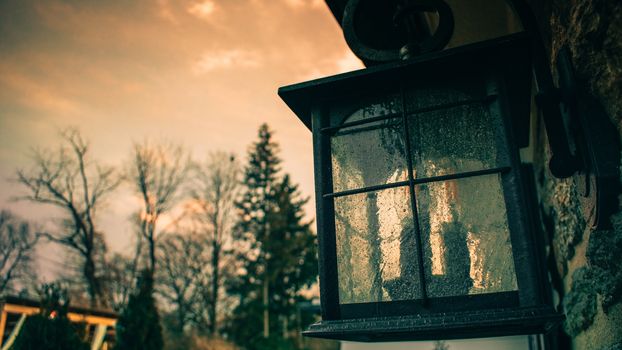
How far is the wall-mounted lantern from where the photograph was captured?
1380mm

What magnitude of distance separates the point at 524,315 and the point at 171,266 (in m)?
25.8

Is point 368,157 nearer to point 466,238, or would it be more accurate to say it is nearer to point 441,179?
point 441,179

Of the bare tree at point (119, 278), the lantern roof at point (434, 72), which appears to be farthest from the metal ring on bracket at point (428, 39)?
the bare tree at point (119, 278)

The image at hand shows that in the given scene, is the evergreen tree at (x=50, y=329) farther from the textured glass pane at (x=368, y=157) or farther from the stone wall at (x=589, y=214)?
the stone wall at (x=589, y=214)

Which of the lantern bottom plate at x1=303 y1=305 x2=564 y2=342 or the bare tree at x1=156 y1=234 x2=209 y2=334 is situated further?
the bare tree at x1=156 y1=234 x2=209 y2=334

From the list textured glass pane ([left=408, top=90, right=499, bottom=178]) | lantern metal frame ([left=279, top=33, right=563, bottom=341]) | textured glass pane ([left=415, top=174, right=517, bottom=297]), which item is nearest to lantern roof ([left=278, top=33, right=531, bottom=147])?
lantern metal frame ([left=279, top=33, right=563, bottom=341])

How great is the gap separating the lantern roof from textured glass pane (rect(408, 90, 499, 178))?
0.10 metres

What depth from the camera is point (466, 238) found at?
4.71 ft

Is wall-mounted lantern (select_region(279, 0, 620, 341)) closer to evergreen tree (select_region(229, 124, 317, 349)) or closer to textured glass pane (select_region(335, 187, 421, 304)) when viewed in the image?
textured glass pane (select_region(335, 187, 421, 304))

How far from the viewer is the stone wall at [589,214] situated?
4.03 feet

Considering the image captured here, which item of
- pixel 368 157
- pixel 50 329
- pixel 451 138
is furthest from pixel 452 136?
pixel 50 329

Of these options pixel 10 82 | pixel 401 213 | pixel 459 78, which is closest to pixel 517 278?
pixel 401 213

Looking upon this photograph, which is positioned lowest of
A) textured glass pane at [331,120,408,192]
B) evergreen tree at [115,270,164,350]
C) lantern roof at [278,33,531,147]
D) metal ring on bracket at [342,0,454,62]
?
evergreen tree at [115,270,164,350]

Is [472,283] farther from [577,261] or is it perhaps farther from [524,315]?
[577,261]
